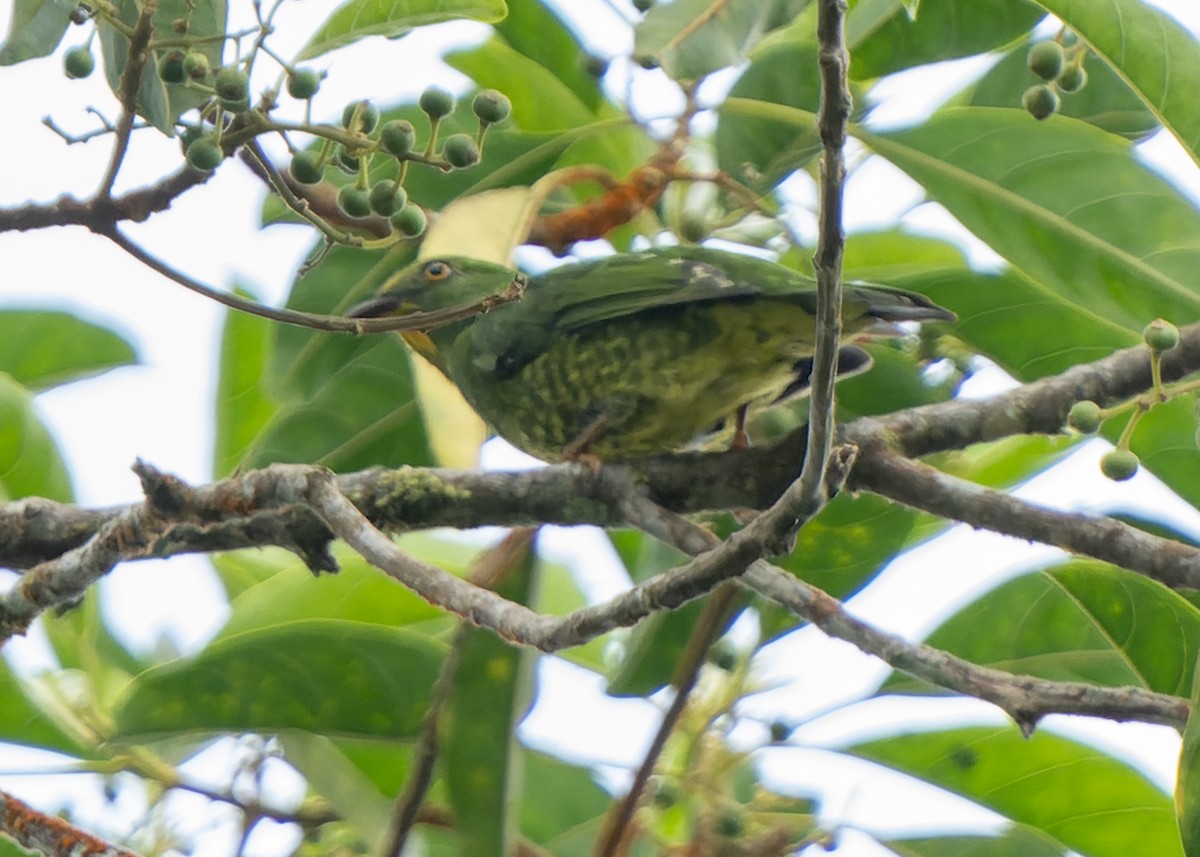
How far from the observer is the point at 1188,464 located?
7.93 ft

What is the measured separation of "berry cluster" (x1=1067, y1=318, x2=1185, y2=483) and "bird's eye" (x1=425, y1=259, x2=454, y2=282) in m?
1.53

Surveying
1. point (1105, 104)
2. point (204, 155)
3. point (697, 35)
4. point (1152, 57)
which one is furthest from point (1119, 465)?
point (1105, 104)

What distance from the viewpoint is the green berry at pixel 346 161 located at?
1868mm

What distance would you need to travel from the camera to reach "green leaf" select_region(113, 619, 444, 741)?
2334 mm

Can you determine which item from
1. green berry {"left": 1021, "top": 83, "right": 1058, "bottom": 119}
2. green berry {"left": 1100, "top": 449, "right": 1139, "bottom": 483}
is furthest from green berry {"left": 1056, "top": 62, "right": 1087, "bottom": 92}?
green berry {"left": 1100, "top": 449, "right": 1139, "bottom": 483}

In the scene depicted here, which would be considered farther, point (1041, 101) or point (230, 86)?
point (1041, 101)

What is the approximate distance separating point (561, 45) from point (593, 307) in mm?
606

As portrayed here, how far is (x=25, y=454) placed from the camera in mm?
2691

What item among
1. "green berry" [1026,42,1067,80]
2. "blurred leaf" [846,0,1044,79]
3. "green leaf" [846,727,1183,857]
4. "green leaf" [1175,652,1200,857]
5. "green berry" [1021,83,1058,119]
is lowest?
"green leaf" [1175,652,1200,857]

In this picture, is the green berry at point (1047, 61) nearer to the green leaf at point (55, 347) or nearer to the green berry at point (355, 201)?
the green berry at point (355, 201)

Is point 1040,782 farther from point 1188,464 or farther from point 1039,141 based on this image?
point 1039,141

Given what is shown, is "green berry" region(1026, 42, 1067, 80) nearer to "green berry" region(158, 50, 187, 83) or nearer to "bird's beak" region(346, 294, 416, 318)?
"green berry" region(158, 50, 187, 83)

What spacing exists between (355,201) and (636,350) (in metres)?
1.09

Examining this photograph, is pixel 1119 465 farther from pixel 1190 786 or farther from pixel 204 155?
pixel 204 155
